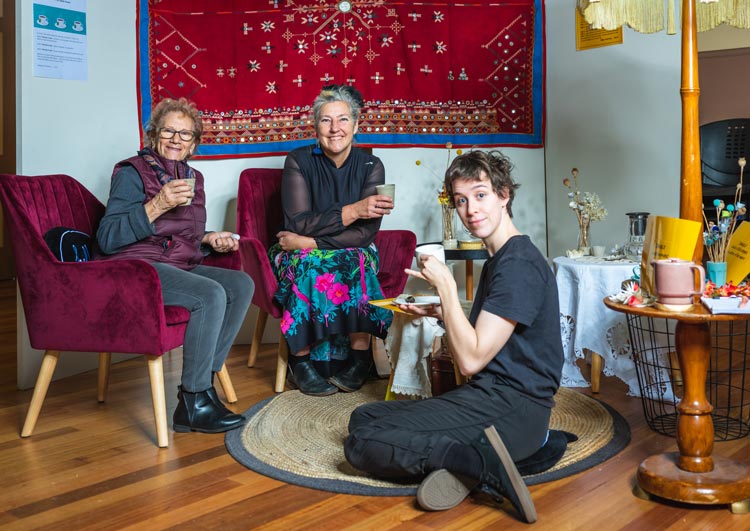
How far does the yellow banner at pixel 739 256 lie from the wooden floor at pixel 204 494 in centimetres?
60

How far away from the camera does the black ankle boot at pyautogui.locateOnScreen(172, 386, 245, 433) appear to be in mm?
2719

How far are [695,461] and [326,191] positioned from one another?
188 centimetres

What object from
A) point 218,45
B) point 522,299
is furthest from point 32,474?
point 218,45

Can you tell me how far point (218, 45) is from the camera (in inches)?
160

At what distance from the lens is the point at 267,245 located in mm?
3676

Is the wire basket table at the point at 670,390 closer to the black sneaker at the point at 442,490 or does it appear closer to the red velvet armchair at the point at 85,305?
the black sneaker at the point at 442,490

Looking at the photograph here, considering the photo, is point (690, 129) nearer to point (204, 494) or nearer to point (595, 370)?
point (595, 370)

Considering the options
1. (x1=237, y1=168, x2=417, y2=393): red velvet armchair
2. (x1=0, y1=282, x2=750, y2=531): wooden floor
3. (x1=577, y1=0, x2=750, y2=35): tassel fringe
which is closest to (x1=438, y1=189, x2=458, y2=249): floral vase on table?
(x1=237, y1=168, x2=417, y2=393): red velvet armchair

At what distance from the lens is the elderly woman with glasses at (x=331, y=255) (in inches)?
124

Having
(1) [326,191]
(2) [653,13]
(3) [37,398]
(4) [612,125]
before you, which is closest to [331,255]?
(1) [326,191]

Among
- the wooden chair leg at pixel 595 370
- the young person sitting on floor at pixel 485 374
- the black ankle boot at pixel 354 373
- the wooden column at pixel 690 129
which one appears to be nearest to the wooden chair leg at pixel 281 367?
the black ankle boot at pixel 354 373

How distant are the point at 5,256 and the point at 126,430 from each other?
4721mm

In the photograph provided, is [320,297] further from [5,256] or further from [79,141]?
[5,256]

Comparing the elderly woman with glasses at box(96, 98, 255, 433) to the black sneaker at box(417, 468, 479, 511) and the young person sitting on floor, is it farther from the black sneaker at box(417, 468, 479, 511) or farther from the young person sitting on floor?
the black sneaker at box(417, 468, 479, 511)
